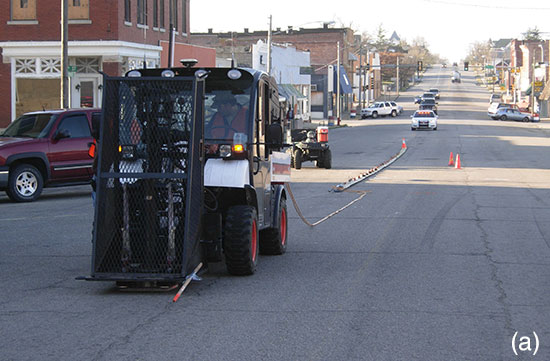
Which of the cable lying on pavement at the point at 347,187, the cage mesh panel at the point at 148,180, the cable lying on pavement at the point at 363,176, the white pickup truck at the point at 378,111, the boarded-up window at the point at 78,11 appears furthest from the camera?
the white pickup truck at the point at 378,111

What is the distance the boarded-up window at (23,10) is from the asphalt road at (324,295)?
63.1 ft

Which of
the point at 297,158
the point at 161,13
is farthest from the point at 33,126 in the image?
the point at 161,13

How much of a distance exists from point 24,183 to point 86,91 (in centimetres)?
1807

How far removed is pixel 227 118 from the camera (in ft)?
33.7

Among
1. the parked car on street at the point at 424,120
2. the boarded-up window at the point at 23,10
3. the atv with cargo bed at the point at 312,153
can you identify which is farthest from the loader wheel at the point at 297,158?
the parked car on street at the point at 424,120

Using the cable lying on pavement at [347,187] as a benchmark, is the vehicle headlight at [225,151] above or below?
above

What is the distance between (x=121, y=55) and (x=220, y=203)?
25931mm

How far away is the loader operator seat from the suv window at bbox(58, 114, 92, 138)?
9.81 metres

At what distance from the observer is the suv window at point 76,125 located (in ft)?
63.2

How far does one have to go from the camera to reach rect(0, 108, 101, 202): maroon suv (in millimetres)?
18547

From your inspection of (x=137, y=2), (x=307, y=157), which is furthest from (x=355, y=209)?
(x=137, y=2)

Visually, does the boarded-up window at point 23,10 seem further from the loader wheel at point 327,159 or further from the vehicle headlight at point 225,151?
the vehicle headlight at point 225,151

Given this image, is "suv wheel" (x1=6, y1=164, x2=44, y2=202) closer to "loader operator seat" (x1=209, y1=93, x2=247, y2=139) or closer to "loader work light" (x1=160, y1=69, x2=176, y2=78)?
"loader work light" (x1=160, y1=69, x2=176, y2=78)

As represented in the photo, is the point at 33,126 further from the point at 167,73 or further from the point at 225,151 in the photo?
the point at 225,151
